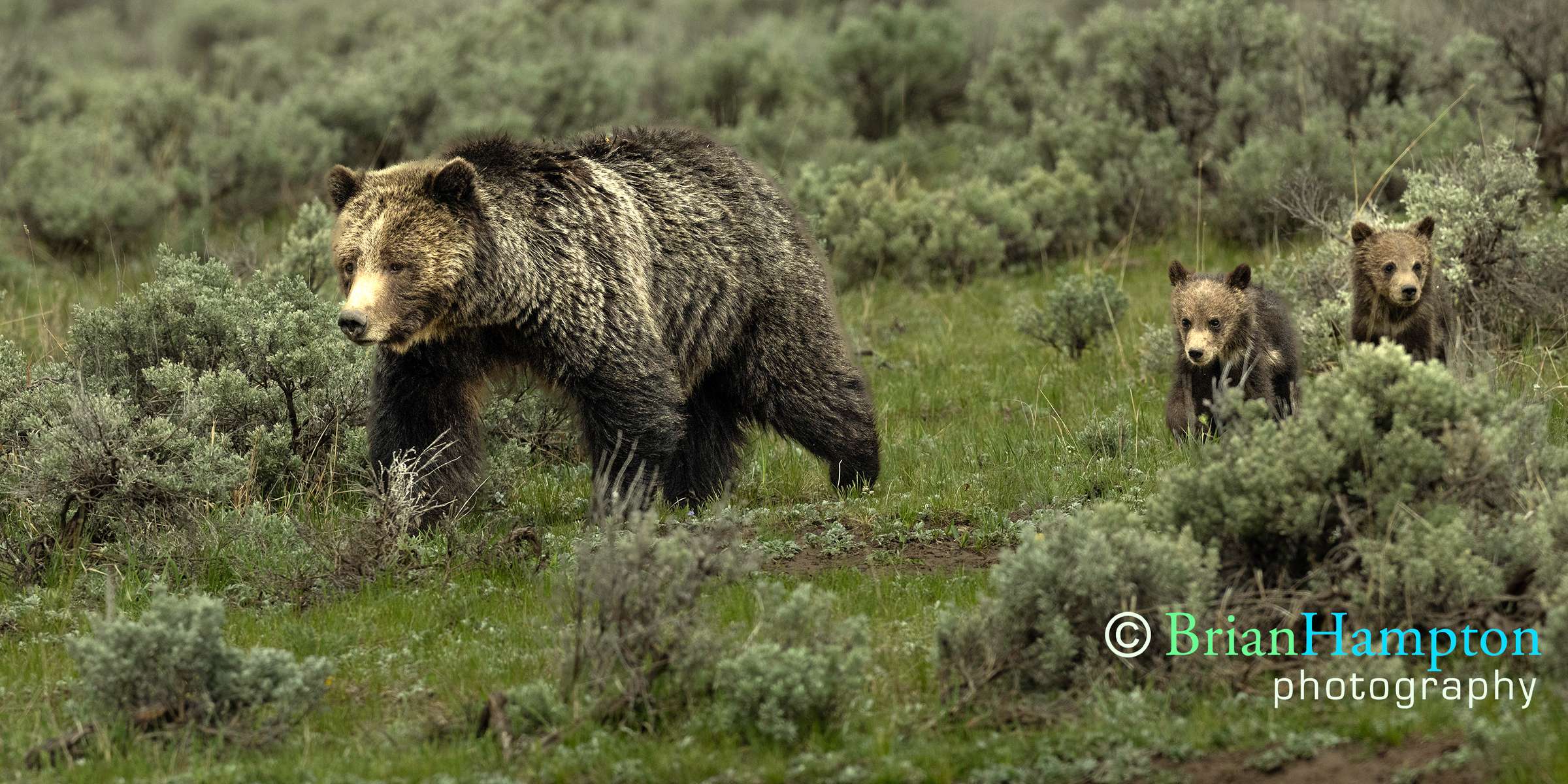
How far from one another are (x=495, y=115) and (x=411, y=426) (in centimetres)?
878

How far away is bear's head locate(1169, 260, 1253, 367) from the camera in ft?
25.7

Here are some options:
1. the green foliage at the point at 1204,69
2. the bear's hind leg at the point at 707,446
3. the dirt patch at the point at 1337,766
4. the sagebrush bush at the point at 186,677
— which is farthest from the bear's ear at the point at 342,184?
the green foliage at the point at 1204,69

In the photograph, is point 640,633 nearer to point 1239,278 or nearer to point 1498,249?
point 1239,278

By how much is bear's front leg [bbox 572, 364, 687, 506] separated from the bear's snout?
101 centimetres

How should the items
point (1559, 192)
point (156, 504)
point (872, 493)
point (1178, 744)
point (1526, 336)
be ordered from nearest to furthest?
1. point (1178, 744)
2. point (156, 504)
3. point (872, 493)
4. point (1526, 336)
5. point (1559, 192)

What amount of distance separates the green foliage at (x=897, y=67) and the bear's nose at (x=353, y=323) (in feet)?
33.2

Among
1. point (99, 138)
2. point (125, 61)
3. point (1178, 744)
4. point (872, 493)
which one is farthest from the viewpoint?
point (125, 61)

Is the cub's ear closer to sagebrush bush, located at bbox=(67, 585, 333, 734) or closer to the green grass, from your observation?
the green grass

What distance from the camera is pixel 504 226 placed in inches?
284

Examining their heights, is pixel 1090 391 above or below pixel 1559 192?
below

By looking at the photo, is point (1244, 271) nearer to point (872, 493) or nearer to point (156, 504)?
point (872, 493)

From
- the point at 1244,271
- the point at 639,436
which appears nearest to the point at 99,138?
the point at 639,436

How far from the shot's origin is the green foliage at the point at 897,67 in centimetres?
1612

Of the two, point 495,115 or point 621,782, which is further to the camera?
point 495,115
